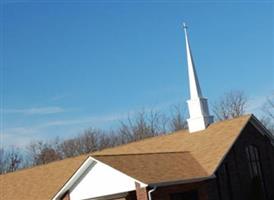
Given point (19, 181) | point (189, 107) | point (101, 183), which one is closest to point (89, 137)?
point (19, 181)

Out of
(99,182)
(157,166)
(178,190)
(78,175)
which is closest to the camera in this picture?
(178,190)

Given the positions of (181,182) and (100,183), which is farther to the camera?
(100,183)

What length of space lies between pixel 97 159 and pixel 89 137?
4937cm

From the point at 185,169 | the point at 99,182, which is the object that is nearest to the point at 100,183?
the point at 99,182

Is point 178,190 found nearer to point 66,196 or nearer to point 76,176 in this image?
point 76,176

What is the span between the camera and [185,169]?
979 inches

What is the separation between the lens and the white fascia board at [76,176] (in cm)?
2512

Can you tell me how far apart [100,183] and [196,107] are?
887 cm

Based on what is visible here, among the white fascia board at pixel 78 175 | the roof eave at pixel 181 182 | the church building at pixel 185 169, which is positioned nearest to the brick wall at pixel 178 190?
the church building at pixel 185 169

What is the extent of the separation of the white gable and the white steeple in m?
7.93

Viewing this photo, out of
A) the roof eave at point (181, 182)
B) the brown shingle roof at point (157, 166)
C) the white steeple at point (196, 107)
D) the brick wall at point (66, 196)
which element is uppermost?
the white steeple at point (196, 107)

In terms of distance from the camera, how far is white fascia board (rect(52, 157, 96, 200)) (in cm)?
2512

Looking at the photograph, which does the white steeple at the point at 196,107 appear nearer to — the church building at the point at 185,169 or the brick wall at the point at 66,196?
the church building at the point at 185,169

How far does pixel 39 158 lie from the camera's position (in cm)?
7156
